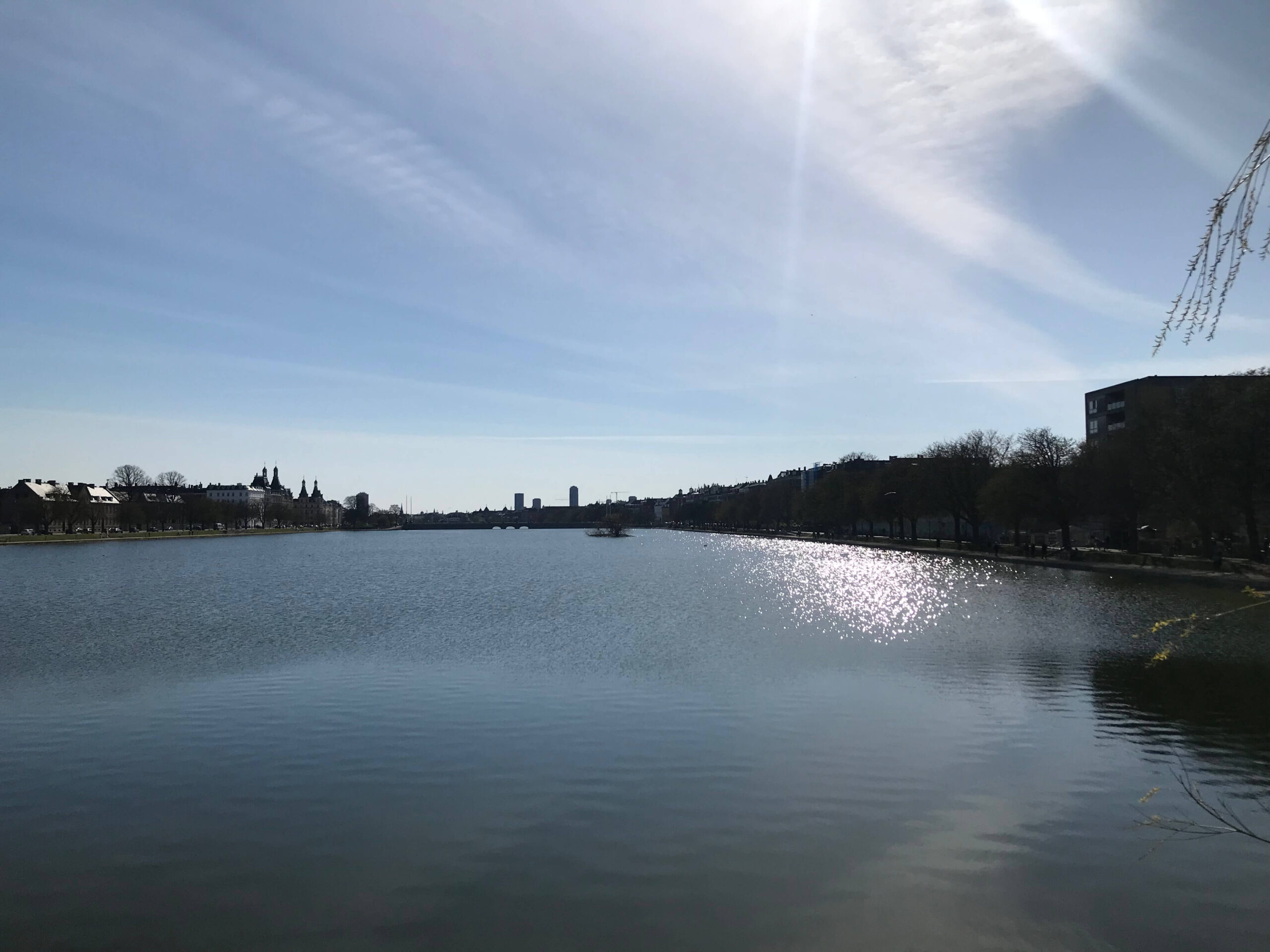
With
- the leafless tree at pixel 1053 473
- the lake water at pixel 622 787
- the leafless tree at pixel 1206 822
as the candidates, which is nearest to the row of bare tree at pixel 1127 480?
Answer: the leafless tree at pixel 1053 473

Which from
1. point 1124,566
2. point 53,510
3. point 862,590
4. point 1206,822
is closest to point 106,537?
point 53,510

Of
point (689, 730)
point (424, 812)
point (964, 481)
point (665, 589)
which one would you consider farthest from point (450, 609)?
point (964, 481)

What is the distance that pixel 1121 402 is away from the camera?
10188cm

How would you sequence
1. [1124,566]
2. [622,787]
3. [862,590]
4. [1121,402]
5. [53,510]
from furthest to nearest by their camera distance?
[53,510] < [1121,402] < [1124,566] < [862,590] < [622,787]

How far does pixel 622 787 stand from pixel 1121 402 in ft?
346

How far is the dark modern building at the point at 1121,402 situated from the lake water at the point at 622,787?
48.5 metres

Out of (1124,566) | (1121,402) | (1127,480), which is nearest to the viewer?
(1124,566)

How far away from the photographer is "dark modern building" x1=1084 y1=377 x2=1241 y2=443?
76.3m

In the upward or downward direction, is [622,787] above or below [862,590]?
below

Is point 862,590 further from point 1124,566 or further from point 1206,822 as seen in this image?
A: point 1206,822

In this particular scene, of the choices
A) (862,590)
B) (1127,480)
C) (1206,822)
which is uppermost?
(1127,480)

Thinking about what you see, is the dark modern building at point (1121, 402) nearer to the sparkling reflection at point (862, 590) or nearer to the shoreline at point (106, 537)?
the sparkling reflection at point (862, 590)

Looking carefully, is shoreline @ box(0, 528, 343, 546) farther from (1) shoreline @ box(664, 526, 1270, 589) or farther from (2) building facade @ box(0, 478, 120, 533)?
(1) shoreline @ box(664, 526, 1270, 589)

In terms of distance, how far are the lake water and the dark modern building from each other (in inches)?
1910
